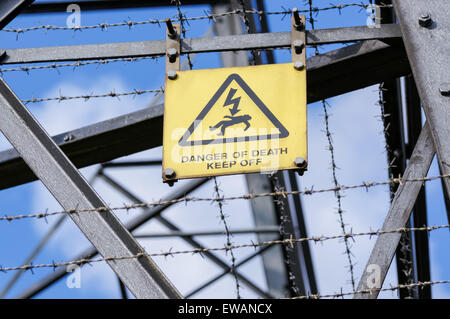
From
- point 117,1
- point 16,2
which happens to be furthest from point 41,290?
point 16,2

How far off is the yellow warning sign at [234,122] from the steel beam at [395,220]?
21.4 inches

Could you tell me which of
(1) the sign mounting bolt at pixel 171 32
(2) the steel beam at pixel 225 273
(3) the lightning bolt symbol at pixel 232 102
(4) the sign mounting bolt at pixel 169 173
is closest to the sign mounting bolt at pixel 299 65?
(3) the lightning bolt symbol at pixel 232 102

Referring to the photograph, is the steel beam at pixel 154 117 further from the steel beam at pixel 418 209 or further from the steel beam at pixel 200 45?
the steel beam at pixel 418 209

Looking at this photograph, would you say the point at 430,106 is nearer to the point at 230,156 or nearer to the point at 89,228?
the point at 230,156

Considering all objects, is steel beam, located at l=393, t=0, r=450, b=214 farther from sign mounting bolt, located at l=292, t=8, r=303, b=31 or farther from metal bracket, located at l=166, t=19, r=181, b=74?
metal bracket, located at l=166, t=19, r=181, b=74

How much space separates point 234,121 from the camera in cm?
312

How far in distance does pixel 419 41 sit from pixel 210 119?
88 cm

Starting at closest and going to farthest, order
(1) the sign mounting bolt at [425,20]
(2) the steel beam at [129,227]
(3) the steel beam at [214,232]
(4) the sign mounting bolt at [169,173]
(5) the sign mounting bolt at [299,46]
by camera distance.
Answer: (4) the sign mounting bolt at [169,173] → (1) the sign mounting bolt at [425,20] → (5) the sign mounting bolt at [299,46] → (2) the steel beam at [129,227] → (3) the steel beam at [214,232]

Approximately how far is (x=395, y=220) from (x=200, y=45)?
1.09 metres

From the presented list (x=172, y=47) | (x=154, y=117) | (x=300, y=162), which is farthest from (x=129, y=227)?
(x=300, y=162)

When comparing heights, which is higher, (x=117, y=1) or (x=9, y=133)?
(x=117, y=1)

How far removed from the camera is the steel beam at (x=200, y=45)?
334 cm

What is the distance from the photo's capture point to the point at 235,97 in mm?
3189

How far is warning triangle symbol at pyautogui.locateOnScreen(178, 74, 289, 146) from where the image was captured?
3072 mm
